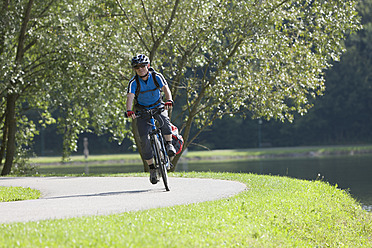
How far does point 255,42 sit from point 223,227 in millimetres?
11615

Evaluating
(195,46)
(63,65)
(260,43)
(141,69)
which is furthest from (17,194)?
(260,43)

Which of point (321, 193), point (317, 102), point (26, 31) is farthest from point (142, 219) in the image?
point (317, 102)

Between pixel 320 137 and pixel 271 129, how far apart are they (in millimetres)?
5880

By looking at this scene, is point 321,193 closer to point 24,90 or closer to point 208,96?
point 208,96

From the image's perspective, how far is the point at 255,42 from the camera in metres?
18.6

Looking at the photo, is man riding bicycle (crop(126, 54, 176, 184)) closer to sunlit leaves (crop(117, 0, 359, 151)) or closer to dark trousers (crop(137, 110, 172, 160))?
dark trousers (crop(137, 110, 172, 160))

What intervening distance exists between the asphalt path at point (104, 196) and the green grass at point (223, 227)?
0.59 metres

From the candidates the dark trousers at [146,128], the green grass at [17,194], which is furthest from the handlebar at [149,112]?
the green grass at [17,194]

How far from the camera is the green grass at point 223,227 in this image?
6777 millimetres

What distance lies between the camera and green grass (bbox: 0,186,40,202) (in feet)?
37.1

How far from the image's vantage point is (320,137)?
73812 mm

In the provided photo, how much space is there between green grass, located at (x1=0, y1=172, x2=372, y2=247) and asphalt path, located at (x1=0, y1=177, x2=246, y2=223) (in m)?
0.59

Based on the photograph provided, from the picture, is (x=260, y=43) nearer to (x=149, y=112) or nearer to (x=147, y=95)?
(x=147, y=95)

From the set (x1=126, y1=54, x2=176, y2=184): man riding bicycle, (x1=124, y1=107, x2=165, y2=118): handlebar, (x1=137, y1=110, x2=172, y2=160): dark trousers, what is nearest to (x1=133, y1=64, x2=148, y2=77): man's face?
(x1=126, y1=54, x2=176, y2=184): man riding bicycle
